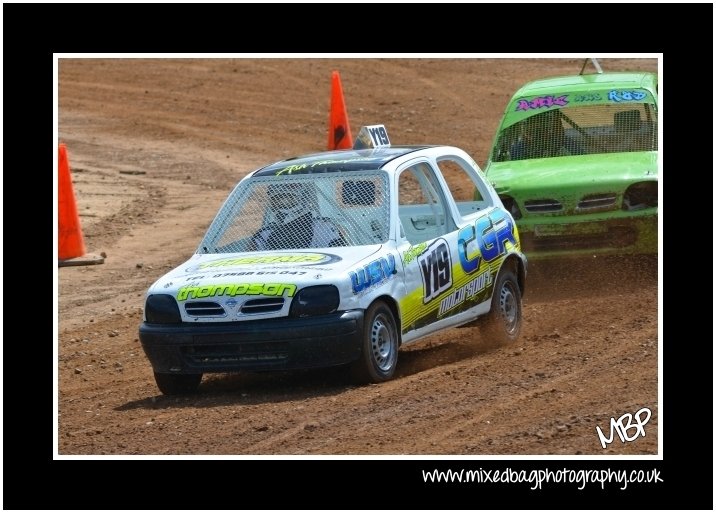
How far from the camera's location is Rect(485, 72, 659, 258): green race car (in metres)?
12.5

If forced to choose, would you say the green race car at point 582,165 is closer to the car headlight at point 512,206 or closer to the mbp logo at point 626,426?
the car headlight at point 512,206

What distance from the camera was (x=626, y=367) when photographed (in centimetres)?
948

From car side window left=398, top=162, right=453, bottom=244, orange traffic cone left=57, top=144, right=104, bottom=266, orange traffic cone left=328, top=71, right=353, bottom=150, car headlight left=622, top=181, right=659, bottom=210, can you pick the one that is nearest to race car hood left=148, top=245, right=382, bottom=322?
car side window left=398, top=162, right=453, bottom=244

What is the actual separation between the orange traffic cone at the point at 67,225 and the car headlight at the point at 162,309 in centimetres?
541

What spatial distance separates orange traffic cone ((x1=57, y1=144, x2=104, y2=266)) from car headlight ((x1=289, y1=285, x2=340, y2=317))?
20.1 ft

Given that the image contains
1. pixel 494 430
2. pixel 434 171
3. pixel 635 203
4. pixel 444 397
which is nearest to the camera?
pixel 494 430

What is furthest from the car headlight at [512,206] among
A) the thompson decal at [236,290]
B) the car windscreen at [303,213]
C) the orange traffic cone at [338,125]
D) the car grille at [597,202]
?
the orange traffic cone at [338,125]

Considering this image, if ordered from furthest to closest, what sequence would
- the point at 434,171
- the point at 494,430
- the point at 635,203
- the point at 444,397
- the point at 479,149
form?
the point at 479,149
the point at 635,203
the point at 434,171
the point at 444,397
the point at 494,430

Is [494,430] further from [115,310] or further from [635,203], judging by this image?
[115,310]

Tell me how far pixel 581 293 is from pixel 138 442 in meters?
5.47

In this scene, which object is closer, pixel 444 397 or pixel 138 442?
pixel 138 442

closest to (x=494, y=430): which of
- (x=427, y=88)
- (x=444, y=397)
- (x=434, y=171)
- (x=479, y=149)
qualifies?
(x=444, y=397)

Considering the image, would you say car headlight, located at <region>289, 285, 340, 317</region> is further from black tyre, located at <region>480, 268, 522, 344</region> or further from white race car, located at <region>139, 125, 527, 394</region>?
black tyre, located at <region>480, 268, 522, 344</region>

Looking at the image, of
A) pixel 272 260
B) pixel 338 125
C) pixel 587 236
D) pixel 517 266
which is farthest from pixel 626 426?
pixel 338 125
